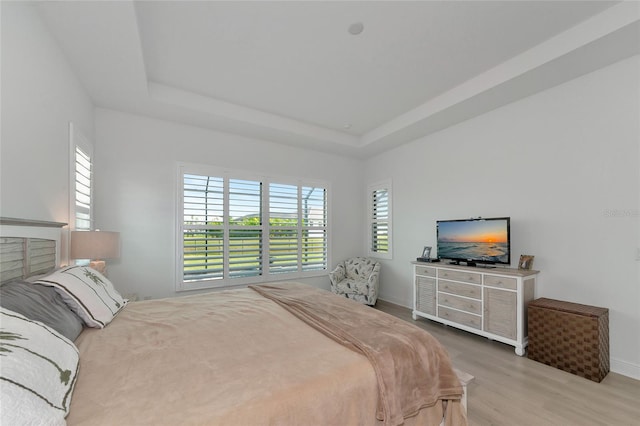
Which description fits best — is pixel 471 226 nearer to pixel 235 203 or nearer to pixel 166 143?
pixel 235 203

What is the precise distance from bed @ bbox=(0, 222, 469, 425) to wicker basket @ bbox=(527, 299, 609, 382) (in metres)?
1.49

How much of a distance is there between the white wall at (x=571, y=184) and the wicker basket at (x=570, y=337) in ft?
0.69

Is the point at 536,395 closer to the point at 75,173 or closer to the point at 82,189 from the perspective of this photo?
the point at 75,173

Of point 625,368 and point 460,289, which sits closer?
point 625,368

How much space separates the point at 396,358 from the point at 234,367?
74 centimetres

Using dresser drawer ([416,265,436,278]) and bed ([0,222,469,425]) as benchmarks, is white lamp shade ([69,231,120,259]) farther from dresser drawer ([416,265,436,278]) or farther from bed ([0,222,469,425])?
dresser drawer ([416,265,436,278])

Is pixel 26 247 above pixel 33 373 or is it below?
above

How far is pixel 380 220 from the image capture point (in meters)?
5.05

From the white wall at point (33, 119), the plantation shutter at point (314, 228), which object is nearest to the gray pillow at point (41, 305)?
the white wall at point (33, 119)

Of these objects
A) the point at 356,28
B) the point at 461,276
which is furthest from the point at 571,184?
the point at 356,28

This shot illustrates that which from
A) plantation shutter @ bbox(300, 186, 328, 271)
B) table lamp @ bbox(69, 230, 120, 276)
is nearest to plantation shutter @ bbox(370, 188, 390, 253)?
plantation shutter @ bbox(300, 186, 328, 271)

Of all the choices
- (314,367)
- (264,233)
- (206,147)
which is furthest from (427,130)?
(314,367)

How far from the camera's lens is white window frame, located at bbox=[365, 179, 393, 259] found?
15.8 feet

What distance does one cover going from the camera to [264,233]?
4.29m
